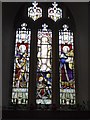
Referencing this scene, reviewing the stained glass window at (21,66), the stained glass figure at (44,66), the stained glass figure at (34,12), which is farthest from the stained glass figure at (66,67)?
the stained glass window at (21,66)

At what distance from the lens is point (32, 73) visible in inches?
345

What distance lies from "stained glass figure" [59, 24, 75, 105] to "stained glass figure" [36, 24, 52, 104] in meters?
0.34

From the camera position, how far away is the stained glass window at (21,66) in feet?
28.6

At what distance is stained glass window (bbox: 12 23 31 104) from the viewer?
343 inches

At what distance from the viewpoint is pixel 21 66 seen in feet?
29.5

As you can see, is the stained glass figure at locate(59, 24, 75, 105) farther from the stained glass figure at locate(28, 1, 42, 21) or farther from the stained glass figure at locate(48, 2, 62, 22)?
the stained glass figure at locate(28, 1, 42, 21)

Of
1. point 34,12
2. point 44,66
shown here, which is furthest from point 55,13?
point 44,66

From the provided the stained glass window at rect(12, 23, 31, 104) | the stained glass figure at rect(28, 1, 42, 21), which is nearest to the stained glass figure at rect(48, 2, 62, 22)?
the stained glass figure at rect(28, 1, 42, 21)

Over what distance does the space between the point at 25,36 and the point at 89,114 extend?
126 inches

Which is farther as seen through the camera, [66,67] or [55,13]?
[55,13]

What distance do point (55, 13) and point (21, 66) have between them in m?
1.98

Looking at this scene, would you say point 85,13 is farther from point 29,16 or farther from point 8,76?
point 8,76

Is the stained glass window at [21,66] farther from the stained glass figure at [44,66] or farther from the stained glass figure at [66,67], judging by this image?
the stained glass figure at [66,67]

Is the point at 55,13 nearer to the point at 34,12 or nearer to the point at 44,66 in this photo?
the point at 34,12
